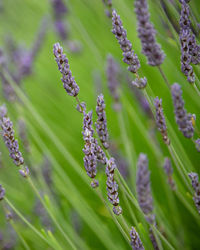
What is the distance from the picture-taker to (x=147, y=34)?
29.7 inches

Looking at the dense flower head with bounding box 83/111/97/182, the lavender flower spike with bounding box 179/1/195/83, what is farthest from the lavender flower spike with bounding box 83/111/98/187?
the lavender flower spike with bounding box 179/1/195/83

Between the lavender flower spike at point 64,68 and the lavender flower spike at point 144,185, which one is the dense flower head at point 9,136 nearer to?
the lavender flower spike at point 64,68

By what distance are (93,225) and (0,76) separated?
2.77 ft

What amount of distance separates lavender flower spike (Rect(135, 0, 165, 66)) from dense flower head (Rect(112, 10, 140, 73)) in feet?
0.14

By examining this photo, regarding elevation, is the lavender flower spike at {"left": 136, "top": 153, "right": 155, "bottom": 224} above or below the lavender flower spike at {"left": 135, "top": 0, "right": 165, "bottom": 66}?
below

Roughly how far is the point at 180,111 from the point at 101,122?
0.65ft

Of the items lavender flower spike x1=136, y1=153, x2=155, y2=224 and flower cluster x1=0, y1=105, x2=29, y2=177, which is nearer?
lavender flower spike x1=136, y1=153, x2=155, y2=224

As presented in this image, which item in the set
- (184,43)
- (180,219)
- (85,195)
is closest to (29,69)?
(85,195)

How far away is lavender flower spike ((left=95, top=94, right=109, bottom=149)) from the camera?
74cm

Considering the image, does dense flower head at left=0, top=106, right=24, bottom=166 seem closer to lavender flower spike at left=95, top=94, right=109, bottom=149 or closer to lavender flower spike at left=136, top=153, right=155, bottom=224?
lavender flower spike at left=95, top=94, right=109, bottom=149

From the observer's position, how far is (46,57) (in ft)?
10.2

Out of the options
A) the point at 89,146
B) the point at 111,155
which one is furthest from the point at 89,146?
the point at 111,155

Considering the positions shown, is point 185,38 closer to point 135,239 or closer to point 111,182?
point 111,182

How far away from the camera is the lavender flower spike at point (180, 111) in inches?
29.3
